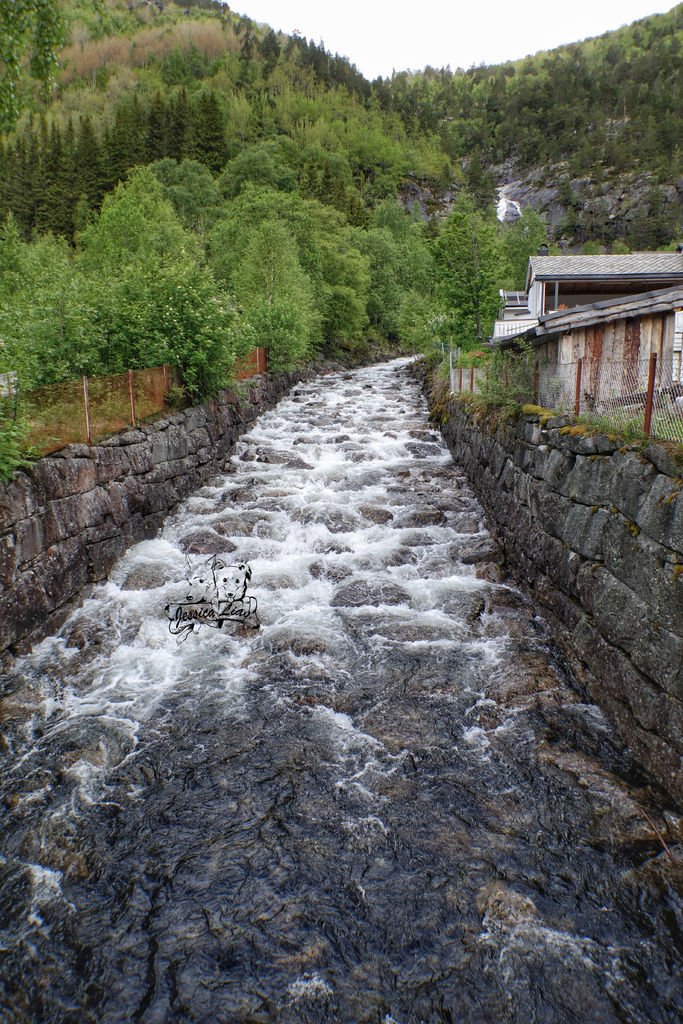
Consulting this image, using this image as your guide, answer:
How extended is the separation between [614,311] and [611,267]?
16.9 metres

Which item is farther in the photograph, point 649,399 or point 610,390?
point 610,390

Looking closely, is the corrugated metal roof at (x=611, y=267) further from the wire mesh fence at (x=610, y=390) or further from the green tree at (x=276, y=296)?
the green tree at (x=276, y=296)

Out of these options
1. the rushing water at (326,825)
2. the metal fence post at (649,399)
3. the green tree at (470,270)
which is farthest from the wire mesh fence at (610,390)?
the green tree at (470,270)

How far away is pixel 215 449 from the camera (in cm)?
2033

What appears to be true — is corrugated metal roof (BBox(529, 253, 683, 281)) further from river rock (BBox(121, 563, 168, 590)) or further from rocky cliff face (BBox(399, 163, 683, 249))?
rocky cliff face (BBox(399, 163, 683, 249))

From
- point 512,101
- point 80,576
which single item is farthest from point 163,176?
point 512,101

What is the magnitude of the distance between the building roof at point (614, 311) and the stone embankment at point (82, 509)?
1007 cm

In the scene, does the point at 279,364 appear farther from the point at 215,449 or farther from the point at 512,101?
the point at 512,101

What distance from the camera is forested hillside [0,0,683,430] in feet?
60.8

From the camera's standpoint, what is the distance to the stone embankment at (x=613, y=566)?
23.4ft

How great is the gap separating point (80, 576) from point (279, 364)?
72.2ft

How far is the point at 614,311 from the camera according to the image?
13.6 metres

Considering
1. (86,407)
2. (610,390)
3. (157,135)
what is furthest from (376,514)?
(157,135)

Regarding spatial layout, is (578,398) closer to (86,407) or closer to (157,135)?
(86,407)
